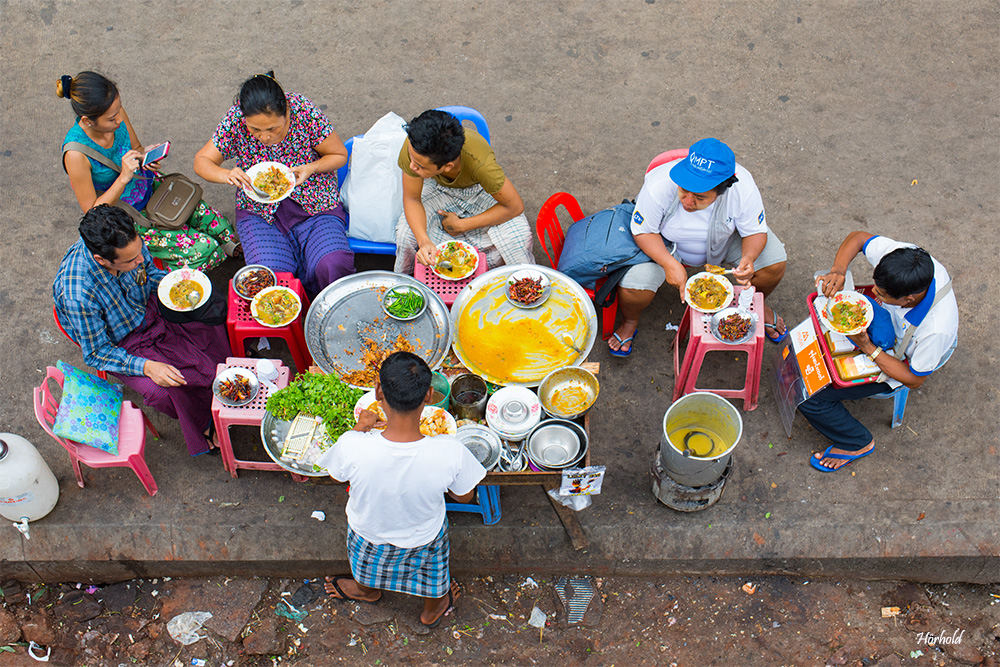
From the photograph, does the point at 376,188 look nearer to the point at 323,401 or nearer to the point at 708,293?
the point at 323,401

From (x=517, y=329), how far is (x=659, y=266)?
1.09 m

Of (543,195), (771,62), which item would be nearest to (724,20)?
(771,62)

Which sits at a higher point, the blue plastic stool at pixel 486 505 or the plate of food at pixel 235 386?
the plate of food at pixel 235 386

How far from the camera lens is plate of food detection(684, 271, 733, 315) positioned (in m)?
4.23

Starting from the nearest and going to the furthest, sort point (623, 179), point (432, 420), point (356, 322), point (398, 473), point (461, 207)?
point (398, 473) → point (432, 420) → point (356, 322) → point (461, 207) → point (623, 179)

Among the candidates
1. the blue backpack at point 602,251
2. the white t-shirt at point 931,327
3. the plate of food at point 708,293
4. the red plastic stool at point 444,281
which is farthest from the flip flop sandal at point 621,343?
the white t-shirt at point 931,327

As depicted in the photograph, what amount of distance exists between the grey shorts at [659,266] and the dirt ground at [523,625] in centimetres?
176

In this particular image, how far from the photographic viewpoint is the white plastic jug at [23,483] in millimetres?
3836

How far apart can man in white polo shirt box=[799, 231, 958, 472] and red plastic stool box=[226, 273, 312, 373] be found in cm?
297

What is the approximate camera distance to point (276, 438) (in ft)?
12.8

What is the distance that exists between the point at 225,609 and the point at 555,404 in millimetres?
2272

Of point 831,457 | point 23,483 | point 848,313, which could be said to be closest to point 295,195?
point 23,483

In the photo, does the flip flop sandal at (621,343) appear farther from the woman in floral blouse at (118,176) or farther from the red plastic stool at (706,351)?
the woman in floral blouse at (118,176)

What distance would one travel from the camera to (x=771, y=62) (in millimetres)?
6242
